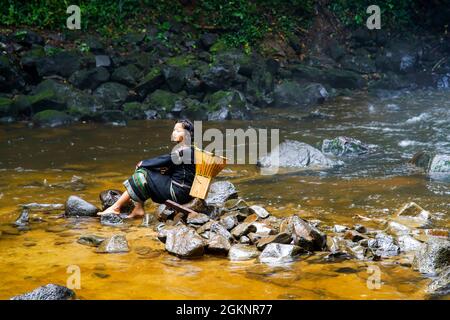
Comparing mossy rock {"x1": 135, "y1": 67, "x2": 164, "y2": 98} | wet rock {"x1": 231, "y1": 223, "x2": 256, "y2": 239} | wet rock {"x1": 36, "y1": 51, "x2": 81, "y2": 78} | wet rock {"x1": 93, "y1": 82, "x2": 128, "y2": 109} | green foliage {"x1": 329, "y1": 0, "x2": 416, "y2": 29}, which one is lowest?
wet rock {"x1": 231, "y1": 223, "x2": 256, "y2": 239}

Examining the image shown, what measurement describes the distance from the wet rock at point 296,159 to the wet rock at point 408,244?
4103 mm

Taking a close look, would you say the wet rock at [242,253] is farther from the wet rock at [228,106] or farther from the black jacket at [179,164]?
the wet rock at [228,106]

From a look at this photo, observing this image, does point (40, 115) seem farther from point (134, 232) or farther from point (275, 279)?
point (275, 279)

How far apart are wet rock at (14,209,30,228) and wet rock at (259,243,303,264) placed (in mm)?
2830

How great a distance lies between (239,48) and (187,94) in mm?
3650

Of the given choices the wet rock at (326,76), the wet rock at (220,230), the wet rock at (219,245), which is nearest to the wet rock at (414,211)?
the wet rock at (220,230)

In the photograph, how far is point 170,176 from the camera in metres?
6.77

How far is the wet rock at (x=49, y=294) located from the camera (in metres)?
4.13

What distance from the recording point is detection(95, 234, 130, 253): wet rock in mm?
5496

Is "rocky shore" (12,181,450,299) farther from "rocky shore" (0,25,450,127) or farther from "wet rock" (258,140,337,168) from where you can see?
"rocky shore" (0,25,450,127)

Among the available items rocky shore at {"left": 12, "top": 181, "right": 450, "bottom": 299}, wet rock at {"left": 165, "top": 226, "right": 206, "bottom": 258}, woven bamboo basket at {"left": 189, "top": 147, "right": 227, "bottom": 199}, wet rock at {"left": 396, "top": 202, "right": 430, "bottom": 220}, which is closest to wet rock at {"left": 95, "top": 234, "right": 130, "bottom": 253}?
rocky shore at {"left": 12, "top": 181, "right": 450, "bottom": 299}

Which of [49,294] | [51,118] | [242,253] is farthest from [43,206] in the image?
[51,118]

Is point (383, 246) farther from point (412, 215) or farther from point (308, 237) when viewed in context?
point (412, 215)

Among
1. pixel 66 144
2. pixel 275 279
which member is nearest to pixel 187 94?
pixel 66 144
